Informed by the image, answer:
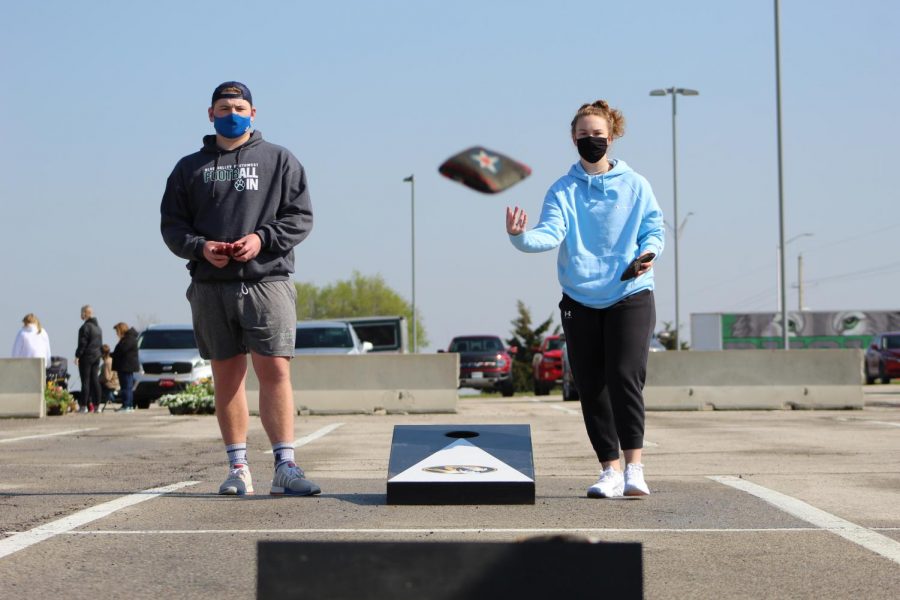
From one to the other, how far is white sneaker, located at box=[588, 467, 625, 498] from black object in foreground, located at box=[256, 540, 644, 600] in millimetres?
3793

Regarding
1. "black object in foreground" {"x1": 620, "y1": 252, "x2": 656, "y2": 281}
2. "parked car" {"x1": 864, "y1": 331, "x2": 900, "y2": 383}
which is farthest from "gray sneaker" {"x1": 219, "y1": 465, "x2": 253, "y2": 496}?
"parked car" {"x1": 864, "y1": 331, "x2": 900, "y2": 383}

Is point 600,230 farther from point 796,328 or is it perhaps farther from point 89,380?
point 796,328

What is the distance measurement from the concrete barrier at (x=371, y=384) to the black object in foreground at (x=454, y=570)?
17.4m

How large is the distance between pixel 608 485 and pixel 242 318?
1961 mm

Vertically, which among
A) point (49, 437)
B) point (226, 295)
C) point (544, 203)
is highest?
point (544, 203)

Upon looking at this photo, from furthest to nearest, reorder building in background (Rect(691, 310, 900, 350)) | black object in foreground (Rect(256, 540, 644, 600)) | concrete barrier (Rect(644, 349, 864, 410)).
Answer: building in background (Rect(691, 310, 900, 350)) < concrete barrier (Rect(644, 349, 864, 410)) < black object in foreground (Rect(256, 540, 644, 600))

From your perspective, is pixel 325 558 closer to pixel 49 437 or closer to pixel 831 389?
pixel 49 437

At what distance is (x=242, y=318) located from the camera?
6227mm

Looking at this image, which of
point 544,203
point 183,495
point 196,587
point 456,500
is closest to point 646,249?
point 544,203

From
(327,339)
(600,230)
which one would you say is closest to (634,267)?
(600,230)

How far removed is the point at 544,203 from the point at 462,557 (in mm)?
4137

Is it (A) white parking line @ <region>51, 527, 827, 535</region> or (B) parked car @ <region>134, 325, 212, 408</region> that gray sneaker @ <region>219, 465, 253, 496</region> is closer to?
(A) white parking line @ <region>51, 527, 827, 535</region>

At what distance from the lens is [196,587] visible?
12.8 ft

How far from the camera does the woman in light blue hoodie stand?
6.30m
